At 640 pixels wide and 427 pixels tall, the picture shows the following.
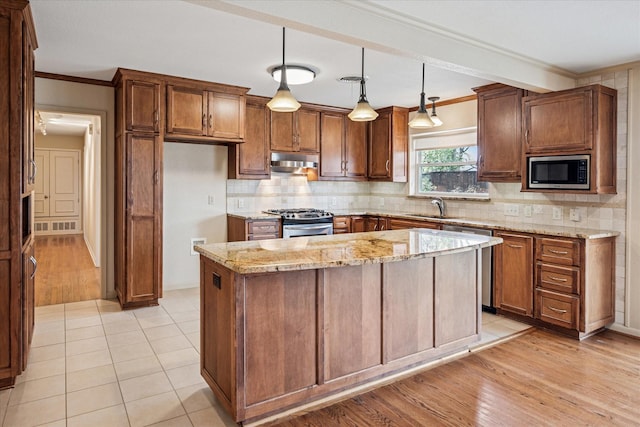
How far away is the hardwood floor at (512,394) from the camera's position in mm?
2326

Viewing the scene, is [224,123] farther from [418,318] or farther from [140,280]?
[418,318]

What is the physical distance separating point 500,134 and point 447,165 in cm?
113

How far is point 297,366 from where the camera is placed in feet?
7.79

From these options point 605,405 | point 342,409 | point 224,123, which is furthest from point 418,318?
point 224,123

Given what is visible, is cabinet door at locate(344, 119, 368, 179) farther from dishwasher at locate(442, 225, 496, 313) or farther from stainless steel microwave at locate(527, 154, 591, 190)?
stainless steel microwave at locate(527, 154, 591, 190)

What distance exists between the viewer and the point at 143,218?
4.32 meters

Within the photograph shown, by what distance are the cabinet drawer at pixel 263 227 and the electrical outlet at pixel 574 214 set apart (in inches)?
124

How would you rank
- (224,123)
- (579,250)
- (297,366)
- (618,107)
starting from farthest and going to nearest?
(224,123) → (618,107) → (579,250) → (297,366)

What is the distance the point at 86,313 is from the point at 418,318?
3.30 metres

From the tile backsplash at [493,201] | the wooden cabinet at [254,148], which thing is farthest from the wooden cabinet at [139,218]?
the tile backsplash at [493,201]

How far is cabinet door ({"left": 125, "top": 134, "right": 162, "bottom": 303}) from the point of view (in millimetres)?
4250

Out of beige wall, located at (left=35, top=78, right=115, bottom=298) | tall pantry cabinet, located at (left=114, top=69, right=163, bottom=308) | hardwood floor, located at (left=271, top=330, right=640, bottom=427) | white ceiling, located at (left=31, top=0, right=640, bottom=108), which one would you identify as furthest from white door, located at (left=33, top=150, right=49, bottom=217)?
hardwood floor, located at (left=271, top=330, right=640, bottom=427)

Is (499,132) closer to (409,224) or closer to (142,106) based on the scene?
(409,224)

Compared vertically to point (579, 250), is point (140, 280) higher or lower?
lower
